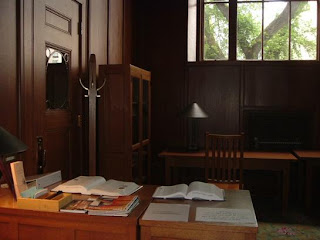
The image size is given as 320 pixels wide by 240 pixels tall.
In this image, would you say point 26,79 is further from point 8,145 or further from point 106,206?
point 106,206

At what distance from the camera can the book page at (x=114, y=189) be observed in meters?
2.14

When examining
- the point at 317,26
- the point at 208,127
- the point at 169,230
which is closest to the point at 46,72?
the point at 169,230

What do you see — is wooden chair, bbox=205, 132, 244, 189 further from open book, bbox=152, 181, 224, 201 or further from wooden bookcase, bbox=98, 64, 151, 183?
open book, bbox=152, 181, 224, 201

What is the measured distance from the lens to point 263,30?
521cm

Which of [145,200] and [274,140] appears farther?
[274,140]

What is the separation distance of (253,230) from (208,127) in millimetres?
3518

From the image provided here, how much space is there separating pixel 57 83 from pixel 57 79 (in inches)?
1.3

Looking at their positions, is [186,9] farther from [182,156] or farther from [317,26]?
[182,156]

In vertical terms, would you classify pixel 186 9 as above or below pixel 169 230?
above

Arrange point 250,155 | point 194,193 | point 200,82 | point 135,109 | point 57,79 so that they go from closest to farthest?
1. point 194,193
2. point 57,79
3. point 135,109
4. point 250,155
5. point 200,82

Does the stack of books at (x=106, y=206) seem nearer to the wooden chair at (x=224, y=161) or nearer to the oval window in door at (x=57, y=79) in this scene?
the oval window in door at (x=57, y=79)

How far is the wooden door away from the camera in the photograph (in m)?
2.89

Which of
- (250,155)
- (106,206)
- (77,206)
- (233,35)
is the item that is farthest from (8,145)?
(233,35)

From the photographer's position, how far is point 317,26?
202 inches
